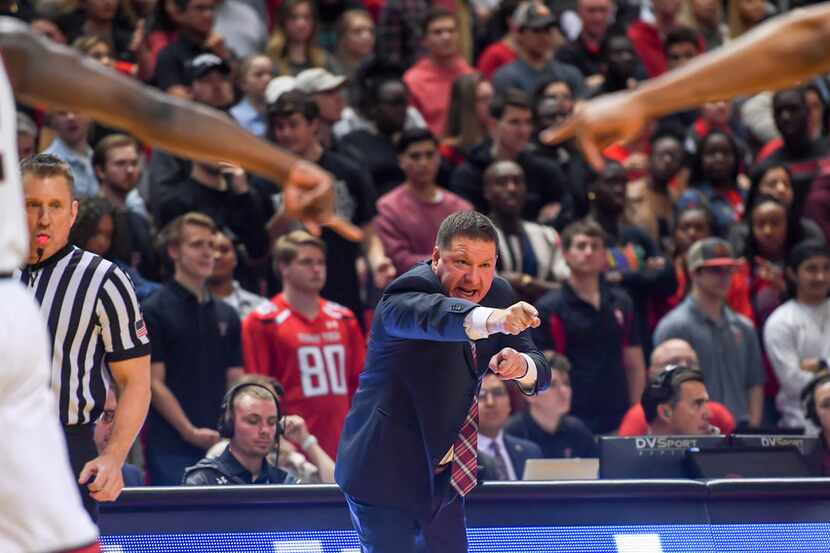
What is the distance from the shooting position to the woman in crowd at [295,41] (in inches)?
461

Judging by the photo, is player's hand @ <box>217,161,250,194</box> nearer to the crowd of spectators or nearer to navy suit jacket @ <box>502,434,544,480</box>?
the crowd of spectators

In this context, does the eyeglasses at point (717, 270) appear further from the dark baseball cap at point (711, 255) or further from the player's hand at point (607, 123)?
the player's hand at point (607, 123)

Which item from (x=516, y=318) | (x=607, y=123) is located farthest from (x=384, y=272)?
(x=607, y=123)

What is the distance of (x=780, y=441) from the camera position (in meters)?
7.54

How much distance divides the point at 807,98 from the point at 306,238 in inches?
200

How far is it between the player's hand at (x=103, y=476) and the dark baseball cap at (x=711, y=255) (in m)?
5.52

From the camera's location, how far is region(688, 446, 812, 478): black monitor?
7.30m

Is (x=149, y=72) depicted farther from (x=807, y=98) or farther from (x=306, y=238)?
(x=807, y=98)

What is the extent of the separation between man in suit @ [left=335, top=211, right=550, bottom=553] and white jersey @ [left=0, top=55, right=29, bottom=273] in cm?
182

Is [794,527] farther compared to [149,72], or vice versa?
[149,72]

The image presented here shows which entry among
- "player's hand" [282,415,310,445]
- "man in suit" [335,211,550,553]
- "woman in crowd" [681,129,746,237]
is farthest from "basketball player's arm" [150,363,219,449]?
"woman in crowd" [681,129,746,237]

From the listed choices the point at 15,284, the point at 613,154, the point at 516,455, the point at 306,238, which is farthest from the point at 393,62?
the point at 15,284

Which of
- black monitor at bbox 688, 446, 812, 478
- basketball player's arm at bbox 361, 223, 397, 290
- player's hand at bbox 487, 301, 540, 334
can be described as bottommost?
black monitor at bbox 688, 446, 812, 478

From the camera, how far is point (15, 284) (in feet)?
13.2
